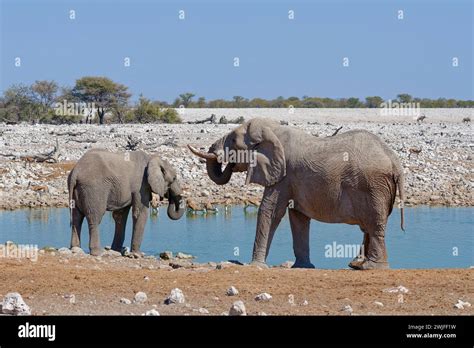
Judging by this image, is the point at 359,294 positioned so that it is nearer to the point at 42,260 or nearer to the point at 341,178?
the point at 341,178

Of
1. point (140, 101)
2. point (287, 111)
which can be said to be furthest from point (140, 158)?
point (287, 111)

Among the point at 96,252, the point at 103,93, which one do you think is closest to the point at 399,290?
the point at 96,252

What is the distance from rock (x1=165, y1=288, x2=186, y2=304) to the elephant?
3677 millimetres

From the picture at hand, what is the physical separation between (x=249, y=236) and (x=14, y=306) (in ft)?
35.5

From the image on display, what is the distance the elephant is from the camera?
1360 cm

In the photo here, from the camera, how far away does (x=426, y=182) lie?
28.5 metres

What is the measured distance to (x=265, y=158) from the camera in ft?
46.8

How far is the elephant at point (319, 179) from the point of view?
13.6 m

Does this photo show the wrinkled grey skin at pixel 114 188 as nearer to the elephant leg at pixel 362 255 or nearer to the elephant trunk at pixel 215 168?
the elephant trunk at pixel 215 168

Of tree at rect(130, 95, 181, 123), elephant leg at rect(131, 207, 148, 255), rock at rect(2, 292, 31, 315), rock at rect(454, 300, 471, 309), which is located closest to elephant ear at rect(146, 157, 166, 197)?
elephant leg at rect(131, 207, 148, 255)

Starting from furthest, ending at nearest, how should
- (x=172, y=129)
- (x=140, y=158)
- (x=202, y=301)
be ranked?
(x=172, y=129) < (x=140, y=158) < (x=202, y=301)

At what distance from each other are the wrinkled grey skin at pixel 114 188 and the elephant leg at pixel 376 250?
429 cm

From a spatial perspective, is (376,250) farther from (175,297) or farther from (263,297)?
(175,297)

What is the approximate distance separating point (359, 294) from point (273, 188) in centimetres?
355
